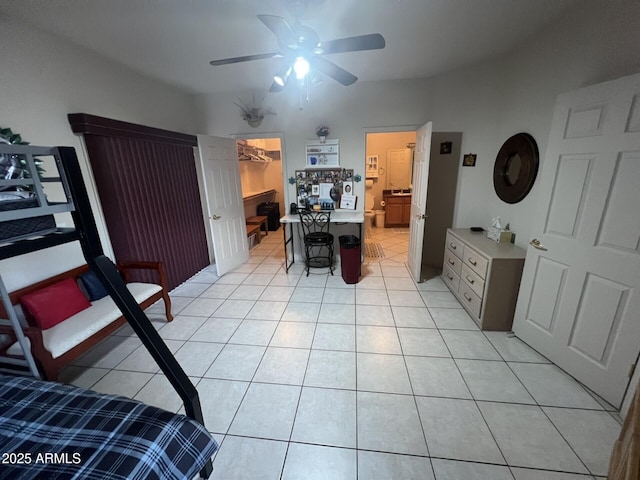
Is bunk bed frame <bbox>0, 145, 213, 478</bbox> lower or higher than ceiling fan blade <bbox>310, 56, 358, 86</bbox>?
lower

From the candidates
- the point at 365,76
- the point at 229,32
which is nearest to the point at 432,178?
the point at 365,76

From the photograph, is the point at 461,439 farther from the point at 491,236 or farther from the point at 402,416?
the point at 491,236

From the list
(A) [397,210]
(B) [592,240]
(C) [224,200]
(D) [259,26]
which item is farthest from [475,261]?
(A) [397,210]

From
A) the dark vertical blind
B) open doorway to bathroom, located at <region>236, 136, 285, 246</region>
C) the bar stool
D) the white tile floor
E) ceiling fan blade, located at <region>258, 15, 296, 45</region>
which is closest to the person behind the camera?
the white tile floor

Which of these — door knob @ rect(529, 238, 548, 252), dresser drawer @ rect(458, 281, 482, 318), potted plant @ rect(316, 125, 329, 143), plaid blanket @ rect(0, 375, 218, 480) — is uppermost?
potted plant @ rect(316, 125, 329, 143)

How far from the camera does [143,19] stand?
1.91 meters

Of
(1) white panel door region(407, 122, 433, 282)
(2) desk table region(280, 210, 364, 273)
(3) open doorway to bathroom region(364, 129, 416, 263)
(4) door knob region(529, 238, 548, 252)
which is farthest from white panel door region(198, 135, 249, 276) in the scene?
(4) door knob region(529, 238, 548, 252)

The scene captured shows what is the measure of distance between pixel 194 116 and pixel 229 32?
220 cm

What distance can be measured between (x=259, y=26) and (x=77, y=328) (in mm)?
2762

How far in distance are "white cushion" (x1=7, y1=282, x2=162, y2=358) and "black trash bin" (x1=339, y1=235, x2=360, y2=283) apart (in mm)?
2457

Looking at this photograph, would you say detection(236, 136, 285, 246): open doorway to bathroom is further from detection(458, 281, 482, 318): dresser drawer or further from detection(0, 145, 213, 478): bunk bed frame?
detection(0, 145, 213, 478): bunk bed frame

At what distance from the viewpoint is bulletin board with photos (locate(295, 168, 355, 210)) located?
12.8 feet

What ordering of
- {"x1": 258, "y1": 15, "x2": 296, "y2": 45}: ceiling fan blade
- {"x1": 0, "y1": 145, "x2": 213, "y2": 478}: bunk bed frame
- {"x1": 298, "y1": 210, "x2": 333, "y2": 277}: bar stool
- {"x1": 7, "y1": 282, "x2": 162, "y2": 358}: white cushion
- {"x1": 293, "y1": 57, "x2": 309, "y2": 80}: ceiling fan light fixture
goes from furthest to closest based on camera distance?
1. {"x1": 298, "y1": 210, "x2": 333, "y2": 277}: bar stool
2. {"x1": 293, "y1": 57, "x2": 309, "y2": 80}: ceiling fan light fixture
3. {"x1": 7, "y1": 282, "x2": 162, "y2": 358}: white cushion
4. {"x1": 258, "y1": 15, "x2": 296, "y2": 45}: ceiling fan blade
5. {"x1": 0, "y1": 145, "x2": 213, "y2": 478}: bunk bed frame

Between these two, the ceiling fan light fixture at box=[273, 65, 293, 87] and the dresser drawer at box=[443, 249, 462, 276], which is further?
the dresser drawer at box=[443, 249, 462, 276]
